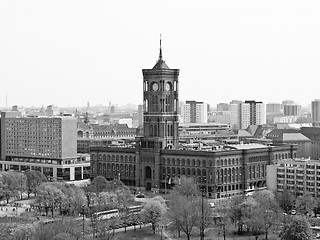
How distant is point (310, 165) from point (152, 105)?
99.8ft

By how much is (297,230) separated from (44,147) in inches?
3315

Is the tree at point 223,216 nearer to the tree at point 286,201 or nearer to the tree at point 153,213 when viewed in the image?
the tree at point 153,213

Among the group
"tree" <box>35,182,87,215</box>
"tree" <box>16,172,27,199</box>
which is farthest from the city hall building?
"tree" <box>35,182,87,215</box>

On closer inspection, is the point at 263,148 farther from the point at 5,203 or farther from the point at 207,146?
the point at 5,203

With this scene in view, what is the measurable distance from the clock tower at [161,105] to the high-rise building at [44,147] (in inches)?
1012

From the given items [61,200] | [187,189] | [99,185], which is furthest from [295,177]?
[61,200]

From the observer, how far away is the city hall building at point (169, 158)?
114 m

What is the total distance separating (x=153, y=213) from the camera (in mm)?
87312

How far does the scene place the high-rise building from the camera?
145500 mm

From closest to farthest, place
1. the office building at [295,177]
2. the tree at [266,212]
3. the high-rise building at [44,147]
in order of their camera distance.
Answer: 1. the tree at [266,212]
2. the office building at [295,177]
3. the high-rise building at [44,147]

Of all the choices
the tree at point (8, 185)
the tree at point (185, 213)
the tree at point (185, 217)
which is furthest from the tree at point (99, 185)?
the tree at point (185, 217)

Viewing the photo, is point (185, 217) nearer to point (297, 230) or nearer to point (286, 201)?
point (297, 230)

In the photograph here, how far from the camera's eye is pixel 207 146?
122812 millimetres

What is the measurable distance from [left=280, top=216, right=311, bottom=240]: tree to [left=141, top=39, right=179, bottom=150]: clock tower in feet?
164
